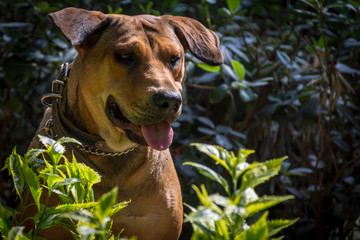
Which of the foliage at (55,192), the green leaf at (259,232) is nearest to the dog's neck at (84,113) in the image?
the foliage at (55,192)

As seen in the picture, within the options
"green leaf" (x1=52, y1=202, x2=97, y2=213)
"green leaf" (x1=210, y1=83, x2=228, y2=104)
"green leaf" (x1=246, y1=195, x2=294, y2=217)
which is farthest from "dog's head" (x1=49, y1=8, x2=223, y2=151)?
"green leaf" (x1=210, y1=83, x2=228, y2=104)

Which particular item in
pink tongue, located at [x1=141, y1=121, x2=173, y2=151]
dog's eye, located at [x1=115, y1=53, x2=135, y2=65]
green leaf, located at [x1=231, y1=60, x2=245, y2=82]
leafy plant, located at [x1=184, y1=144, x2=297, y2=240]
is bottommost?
green leaf, located at [x1=231, y1=60, x2=245, y2=82]

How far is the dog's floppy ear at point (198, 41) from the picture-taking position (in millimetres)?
2098

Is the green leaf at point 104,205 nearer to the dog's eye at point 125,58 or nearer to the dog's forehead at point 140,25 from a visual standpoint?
the dog's eye at point 125,58

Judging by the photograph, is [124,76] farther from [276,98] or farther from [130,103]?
[276,98]

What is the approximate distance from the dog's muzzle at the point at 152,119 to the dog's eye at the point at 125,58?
0.48 feet

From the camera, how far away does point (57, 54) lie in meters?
3.68

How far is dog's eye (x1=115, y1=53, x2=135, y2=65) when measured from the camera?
1.91 metres

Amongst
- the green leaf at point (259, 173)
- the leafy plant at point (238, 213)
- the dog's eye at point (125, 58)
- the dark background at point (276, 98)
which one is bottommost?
the dark background at point (276, 98)

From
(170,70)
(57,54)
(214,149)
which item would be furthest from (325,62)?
(214,149)

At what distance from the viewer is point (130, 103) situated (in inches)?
73.2

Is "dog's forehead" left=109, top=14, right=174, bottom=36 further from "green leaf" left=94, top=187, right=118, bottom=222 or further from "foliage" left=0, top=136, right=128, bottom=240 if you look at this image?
"green leaf" left=94, top=187, right=118, bottom=222

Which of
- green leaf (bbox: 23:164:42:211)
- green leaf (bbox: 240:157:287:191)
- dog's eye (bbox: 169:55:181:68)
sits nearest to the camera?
green leaf (bbox: 240:157:287:191)

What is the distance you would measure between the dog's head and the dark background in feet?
2.97
